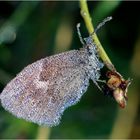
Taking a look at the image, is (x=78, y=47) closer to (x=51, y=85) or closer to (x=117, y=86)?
(x=51, y=85)

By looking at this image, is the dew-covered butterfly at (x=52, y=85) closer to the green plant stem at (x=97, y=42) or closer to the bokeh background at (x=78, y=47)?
the green plant stem at (x=97, y=42)

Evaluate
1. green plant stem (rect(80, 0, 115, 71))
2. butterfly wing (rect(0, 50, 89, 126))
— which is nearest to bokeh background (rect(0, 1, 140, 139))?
butterfly wing (rect(0, 50, 89, 126))

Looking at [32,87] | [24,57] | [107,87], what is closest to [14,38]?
[24,57]

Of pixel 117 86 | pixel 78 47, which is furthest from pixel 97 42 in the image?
pixel 78 47

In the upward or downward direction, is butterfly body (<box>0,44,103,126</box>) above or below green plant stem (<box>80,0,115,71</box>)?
below

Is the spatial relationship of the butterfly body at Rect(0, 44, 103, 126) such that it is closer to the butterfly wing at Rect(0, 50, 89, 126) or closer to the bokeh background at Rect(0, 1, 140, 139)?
the butterfly wing at Rect(0, 50, 89, 126)

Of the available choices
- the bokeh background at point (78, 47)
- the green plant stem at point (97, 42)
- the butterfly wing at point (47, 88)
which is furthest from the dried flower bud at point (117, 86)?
the bokeh background at point (78, 47)
